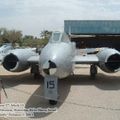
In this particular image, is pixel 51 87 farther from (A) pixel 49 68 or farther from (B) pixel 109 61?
(B) pixel 109 61

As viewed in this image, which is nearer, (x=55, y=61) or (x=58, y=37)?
(x=55, y=61)

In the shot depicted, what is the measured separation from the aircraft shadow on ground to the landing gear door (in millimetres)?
315

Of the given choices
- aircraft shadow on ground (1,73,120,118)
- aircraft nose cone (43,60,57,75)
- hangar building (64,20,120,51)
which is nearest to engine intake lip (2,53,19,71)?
aircraft shadow on ground (1,73,120,118)

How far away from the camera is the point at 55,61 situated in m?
9.65

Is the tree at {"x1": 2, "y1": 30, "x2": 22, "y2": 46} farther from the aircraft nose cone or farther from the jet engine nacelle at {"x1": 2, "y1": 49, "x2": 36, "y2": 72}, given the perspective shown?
the aircraft nose cone

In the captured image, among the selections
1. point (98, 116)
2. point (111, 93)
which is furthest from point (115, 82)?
point (98, 116)

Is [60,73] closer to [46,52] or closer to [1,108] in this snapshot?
[46,52]

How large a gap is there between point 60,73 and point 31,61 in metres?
4.01

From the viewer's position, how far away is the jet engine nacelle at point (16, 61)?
1360 centimetres

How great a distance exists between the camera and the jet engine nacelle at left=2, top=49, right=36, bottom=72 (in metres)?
13.6

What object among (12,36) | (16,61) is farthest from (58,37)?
(12,36)

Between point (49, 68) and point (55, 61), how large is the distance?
0.44 metres

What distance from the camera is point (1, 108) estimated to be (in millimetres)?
9039

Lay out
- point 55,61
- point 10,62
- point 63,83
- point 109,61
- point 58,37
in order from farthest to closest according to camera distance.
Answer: point 10,62 < point 63,83 < point 109,61 < point 58,37 < point 55,61
